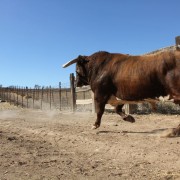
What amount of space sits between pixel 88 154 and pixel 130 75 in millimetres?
2577

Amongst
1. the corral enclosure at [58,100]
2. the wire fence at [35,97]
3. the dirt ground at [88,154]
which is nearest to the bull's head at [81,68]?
the dirt ground at [88,154]

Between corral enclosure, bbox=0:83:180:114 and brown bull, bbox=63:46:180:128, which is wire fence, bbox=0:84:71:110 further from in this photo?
brown bull, bbox=63:46:180:128

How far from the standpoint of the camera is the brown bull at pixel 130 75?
7.27 meters

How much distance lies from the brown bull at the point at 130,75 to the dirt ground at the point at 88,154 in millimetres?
830

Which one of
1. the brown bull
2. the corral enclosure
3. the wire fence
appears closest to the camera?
the brown bull

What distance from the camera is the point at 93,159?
5.57 metres

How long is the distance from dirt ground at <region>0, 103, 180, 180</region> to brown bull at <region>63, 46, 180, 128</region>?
2.72 ft

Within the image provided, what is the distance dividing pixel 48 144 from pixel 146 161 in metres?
2.10

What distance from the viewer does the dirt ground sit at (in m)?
4.65

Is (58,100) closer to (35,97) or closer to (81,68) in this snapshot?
(35,97)

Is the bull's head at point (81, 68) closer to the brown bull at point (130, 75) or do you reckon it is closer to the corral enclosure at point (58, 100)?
the brown bull at point (130, 75)

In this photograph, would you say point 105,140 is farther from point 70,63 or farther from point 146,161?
point 70,63

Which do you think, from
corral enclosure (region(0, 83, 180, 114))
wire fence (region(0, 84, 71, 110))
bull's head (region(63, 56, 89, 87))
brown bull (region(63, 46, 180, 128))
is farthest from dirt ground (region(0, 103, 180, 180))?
wire fence (region(0, 84, 71, 110))

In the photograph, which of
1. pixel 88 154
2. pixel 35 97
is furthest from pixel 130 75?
pixel 35 97
